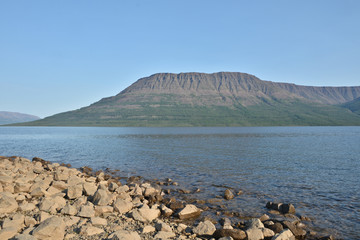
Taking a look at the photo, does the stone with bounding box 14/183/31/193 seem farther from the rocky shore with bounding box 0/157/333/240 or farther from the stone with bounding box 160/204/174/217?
the stone with bounding box 160/204/174/217

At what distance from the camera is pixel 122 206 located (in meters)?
17.2

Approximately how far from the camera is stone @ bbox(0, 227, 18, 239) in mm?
11781

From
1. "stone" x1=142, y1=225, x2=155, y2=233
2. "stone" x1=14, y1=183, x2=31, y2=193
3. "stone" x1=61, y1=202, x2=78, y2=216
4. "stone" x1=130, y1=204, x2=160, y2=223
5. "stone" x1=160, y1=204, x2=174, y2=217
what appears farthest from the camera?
"stone" x1=14, y1=183, x2=31, y2=193

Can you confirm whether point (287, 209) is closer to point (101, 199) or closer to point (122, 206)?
point (122, 206)

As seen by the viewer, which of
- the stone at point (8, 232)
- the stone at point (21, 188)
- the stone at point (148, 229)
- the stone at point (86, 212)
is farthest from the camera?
the stone at point (21, 188)

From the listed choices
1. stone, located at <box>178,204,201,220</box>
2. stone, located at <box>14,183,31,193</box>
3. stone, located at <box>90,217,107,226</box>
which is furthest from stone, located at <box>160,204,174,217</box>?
stone, located at <box>14,183,31,193</box>

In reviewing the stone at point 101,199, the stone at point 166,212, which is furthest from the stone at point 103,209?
the stone at point 166,212

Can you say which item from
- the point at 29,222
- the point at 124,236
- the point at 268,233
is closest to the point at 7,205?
the point at 29,222

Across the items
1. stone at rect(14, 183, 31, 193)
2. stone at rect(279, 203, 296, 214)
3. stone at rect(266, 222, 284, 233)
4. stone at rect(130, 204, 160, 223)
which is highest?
stone at rect(14, 183, 31, 193)

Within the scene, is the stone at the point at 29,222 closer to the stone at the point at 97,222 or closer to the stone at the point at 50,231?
the stone at the point at 50,231

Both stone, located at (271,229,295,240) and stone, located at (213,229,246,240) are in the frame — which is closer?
stone, located at (271,229,295,240)

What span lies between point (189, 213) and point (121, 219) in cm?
480

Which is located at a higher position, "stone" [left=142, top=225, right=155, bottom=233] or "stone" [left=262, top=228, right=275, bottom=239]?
"stone" [left=142, top=225, right=155, bottom=233]

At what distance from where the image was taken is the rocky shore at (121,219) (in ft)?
42.0
